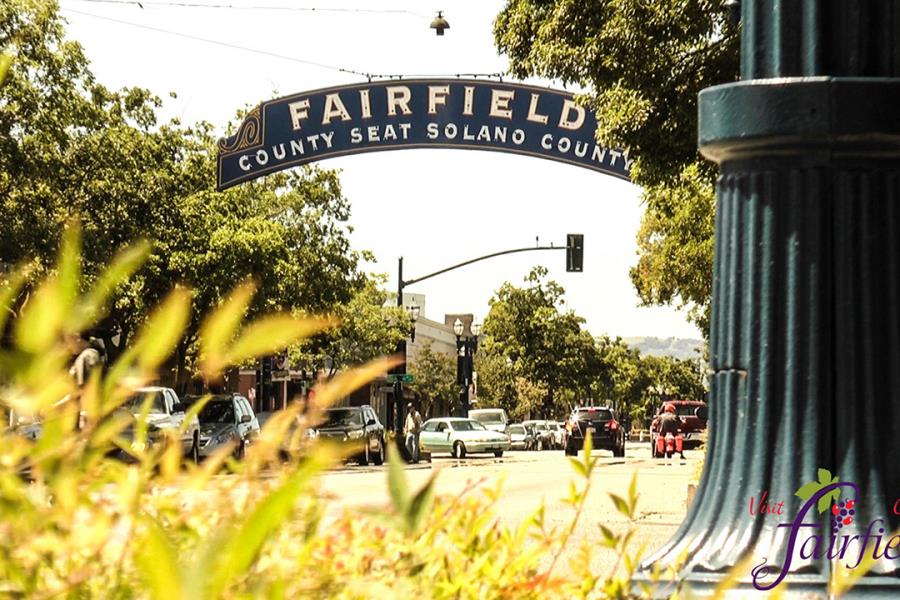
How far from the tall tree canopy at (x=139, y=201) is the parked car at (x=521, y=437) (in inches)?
917

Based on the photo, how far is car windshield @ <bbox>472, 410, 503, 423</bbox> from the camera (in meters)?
61.3

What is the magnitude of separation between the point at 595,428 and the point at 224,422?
61.1 feet

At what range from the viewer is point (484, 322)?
88500 millimetres

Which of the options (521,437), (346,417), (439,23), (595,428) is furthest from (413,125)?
(521,437)

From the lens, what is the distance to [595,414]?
159ft

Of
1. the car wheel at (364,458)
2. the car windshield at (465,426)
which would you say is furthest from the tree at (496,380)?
the car wheel at (364,458)

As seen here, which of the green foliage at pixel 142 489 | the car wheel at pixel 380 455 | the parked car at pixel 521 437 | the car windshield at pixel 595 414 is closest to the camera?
the green foliage at pixel 142 489

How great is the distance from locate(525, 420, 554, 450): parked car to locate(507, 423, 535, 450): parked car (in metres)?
0.93

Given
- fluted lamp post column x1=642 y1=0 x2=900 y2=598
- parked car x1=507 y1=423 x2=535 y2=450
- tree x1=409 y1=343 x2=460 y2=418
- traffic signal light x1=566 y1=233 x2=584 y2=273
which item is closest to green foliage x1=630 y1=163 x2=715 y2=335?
traffic signal light x1=566 y1=233 x2=584 y2=273

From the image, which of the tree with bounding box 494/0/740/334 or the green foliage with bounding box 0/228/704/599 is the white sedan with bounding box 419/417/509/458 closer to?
the tree with bounding box 494/0/740/334

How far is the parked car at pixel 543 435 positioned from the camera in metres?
68.1

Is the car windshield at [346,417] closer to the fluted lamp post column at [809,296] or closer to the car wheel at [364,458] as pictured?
the car wheel at [364,458]

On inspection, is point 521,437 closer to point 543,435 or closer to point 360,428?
point 543,435

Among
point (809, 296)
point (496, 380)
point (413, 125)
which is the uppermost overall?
point (413, 125)
